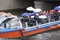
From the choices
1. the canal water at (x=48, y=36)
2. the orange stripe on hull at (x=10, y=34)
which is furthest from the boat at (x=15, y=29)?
the canal water at (x=48, y=36)

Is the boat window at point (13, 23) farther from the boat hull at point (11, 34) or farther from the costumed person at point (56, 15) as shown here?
the costumed person at point (56, 15)

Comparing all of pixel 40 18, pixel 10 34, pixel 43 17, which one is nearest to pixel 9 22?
pixel 10 34

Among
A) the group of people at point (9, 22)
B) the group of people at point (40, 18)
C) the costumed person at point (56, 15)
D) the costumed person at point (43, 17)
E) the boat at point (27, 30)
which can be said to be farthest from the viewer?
the costumed person at point (56, 15)

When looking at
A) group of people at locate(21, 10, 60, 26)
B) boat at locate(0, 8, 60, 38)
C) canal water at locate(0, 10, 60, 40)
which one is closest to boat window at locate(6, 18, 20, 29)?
boat at locate(0, 8, 60, 38)

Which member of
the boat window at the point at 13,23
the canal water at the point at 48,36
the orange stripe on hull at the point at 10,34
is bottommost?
the canal water at the point at 48,36

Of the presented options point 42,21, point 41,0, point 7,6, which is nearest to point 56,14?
point 42,21

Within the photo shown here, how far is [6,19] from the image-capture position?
52.4 ft

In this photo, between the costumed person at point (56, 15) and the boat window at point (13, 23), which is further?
the costumed person at point (56, 15)

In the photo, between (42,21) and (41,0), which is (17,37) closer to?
(42,21)

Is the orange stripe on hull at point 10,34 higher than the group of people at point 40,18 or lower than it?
lower

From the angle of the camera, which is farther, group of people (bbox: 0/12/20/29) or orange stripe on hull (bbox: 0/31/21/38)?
orange stripe on hull (bbox: 0/31/21/38)

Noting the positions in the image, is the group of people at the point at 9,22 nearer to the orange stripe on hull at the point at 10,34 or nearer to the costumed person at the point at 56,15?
the orange stripe on hull at the point at 10,34

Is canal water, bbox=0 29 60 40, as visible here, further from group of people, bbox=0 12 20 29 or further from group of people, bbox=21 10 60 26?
group of people, bbox=0 12 20 29

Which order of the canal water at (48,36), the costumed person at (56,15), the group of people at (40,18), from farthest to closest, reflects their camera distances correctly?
the costumed person at (56,15) → the group of people at (40,18) → the canal water at (48,36)
